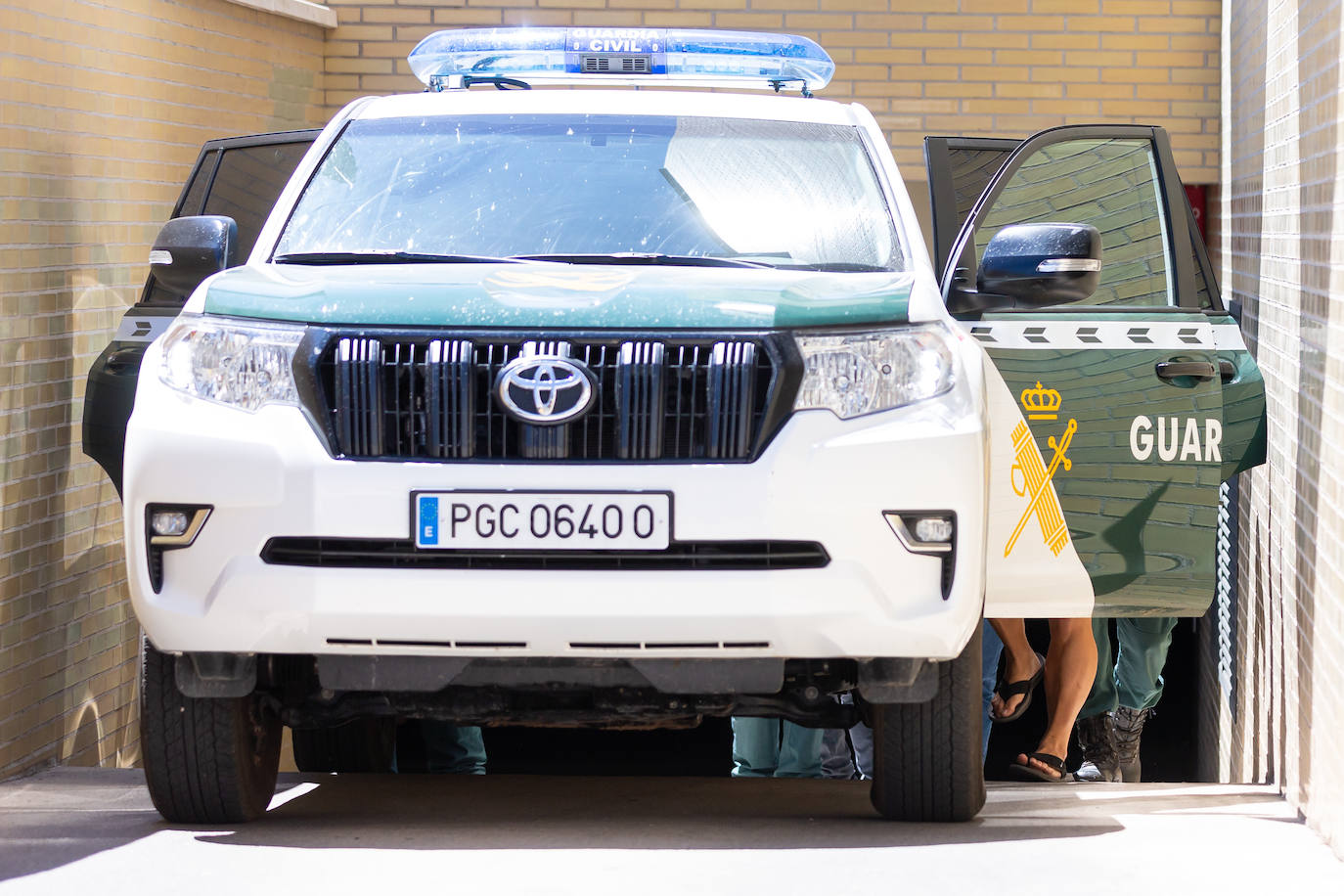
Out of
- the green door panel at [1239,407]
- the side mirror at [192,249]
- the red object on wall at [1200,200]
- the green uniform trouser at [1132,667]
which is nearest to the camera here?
the side mirror at [192,249]

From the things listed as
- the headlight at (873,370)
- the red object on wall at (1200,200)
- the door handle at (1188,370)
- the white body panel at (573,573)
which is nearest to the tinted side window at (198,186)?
the white body panel at (573,573)

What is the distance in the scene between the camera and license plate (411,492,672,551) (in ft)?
12.5

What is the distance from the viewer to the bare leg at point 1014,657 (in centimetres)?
661

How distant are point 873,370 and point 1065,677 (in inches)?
119

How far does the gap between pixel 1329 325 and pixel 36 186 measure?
4.06m

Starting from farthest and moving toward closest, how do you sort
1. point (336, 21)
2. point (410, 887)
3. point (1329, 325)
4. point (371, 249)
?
point (336, 21), point (1329, 325), point (371, 249), point (410, 887)

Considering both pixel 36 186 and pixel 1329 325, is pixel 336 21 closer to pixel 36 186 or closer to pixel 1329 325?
pixel 36 186

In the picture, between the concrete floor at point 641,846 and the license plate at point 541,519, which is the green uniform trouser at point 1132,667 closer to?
the concrete floor at point 641,846

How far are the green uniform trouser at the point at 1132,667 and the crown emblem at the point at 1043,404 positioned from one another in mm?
2359

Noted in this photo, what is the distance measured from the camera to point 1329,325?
16.6 ft

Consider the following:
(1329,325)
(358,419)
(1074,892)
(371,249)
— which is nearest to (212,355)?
(358,419)

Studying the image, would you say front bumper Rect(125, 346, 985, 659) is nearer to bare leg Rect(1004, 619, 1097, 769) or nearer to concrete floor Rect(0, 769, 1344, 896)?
concrete floor Rect(0, 769, 1344, 896)

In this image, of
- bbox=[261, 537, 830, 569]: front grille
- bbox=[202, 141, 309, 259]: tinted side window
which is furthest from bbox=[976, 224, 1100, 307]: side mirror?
bbox=[202, 141, 309, 259]: tinted side window

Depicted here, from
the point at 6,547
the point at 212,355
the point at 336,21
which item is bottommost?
the point at 6,547
